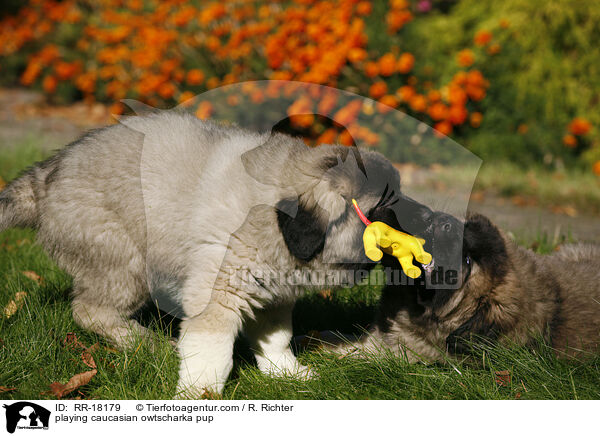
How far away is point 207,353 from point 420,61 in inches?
209

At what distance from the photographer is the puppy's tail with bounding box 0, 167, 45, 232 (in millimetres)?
2707

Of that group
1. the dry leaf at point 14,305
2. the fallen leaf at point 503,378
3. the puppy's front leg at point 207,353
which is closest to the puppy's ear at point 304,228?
Answer: the puppy's front leg at point 207,353

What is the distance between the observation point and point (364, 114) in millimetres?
6125

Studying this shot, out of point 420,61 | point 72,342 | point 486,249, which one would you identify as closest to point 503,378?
point 486,249

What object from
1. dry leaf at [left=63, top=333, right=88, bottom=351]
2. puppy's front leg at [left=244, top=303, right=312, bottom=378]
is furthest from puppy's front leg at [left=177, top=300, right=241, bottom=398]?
dry leaf at [left=63, top=333, right=88, bottom=351]

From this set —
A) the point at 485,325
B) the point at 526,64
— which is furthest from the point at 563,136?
the point at 485,325

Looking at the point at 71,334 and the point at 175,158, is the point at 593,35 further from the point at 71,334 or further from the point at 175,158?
the point at 71,334

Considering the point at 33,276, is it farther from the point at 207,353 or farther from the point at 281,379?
the point at 281,379

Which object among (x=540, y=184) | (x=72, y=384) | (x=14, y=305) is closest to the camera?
(x=72, y=384)

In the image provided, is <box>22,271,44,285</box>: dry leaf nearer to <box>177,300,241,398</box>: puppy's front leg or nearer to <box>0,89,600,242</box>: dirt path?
<box>177,300,241,398</box>: puppy's front leg

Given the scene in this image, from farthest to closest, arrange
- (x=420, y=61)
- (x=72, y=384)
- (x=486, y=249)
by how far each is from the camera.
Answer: (x=420, y=61)
(x=486, y=249)
(x=72, y=384)

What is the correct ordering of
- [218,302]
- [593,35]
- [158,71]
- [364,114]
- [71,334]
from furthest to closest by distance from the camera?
[158,71], [593,35], [364,114], [71,334], [218,302]

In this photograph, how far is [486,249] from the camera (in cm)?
248
